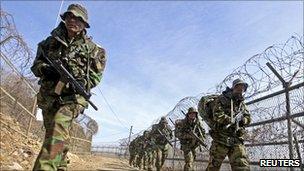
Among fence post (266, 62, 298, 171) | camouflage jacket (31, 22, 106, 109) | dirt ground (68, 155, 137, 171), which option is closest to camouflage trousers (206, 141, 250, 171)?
fence post (266, 62, 298, 171)

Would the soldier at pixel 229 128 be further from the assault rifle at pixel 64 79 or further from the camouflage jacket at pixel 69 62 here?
the assault rifle at pixel 64 79

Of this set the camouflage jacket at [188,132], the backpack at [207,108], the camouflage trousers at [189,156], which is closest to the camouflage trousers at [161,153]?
the camouflage jacket at [188,132]

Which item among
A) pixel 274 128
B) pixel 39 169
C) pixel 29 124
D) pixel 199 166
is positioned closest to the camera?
pixel 39 169

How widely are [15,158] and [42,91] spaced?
3930 mm

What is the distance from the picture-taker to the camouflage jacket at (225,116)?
18.0 ft

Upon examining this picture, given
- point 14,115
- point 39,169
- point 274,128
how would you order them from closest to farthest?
point 39,169 < point 274,128 < point 14,115

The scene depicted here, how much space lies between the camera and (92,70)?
13.3ft

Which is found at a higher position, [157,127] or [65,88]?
[157,127]

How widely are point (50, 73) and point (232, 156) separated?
2.84 m

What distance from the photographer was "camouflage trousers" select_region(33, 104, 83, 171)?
3.25 meters

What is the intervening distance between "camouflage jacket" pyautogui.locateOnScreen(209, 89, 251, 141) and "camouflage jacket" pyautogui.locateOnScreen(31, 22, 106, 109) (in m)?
2.18

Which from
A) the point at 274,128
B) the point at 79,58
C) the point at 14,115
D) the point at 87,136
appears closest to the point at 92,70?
the point at 79,58

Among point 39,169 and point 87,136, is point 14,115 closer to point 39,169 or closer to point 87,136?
point 39,169

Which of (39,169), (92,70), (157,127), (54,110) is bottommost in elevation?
(39,169)
